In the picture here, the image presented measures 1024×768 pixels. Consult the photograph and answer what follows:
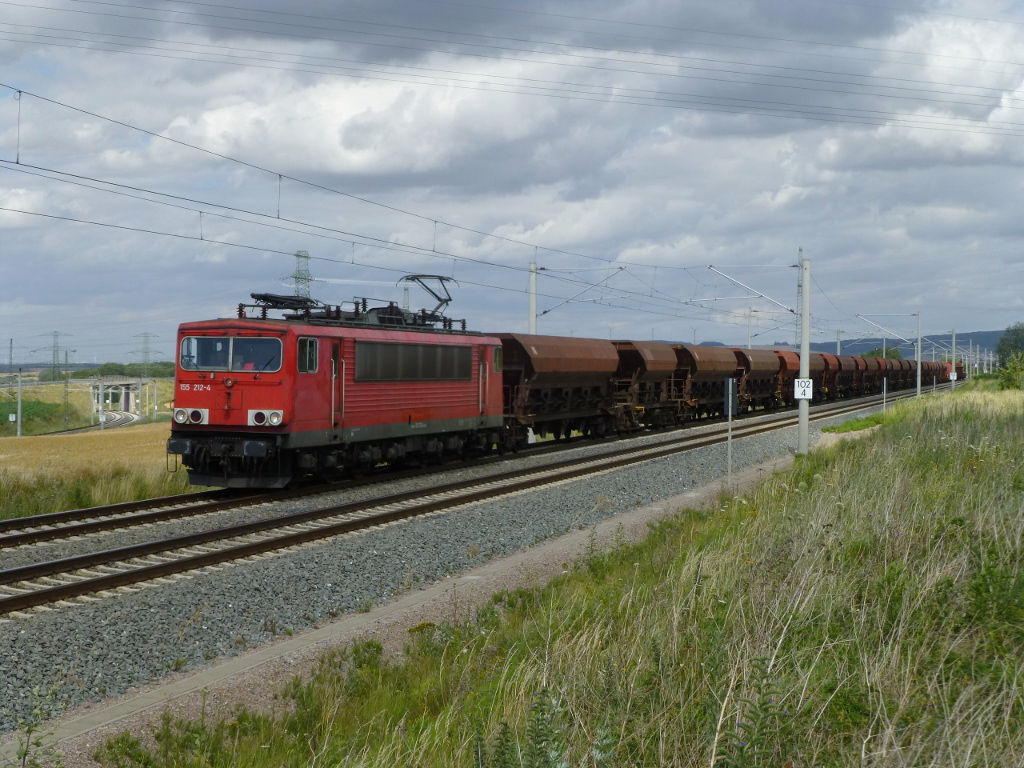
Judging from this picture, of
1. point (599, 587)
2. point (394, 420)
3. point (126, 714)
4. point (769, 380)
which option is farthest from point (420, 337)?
point (769, 380)

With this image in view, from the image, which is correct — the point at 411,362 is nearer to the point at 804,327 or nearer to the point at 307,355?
Answer: the point at 307,355

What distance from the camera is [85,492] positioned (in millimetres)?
17938

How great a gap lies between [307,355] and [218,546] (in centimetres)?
533

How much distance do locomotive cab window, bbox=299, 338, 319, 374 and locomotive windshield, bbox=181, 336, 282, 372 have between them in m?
0.40

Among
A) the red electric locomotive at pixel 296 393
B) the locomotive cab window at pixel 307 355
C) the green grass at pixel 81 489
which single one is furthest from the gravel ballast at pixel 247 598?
the green grass at pixel 81 489

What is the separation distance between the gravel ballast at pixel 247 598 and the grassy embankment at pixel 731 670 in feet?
4.63

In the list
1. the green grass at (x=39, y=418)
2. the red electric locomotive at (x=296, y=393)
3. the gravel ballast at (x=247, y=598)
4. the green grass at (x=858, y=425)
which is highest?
the red electric locomotive at (x=296, y=393)

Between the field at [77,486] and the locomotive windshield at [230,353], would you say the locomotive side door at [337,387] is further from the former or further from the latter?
the field at [77,486]

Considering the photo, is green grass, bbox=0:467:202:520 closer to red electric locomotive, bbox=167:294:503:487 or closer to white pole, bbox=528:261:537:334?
red electric locomotive, bbox=167:294:503:487

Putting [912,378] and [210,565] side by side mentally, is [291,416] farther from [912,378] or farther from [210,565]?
[912,378]

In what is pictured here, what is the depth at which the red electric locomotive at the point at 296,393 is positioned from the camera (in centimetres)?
1739

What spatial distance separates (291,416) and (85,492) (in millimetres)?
4148

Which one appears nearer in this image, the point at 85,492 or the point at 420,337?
the point at 85,492

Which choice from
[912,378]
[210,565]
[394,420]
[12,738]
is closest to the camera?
[12,738]
